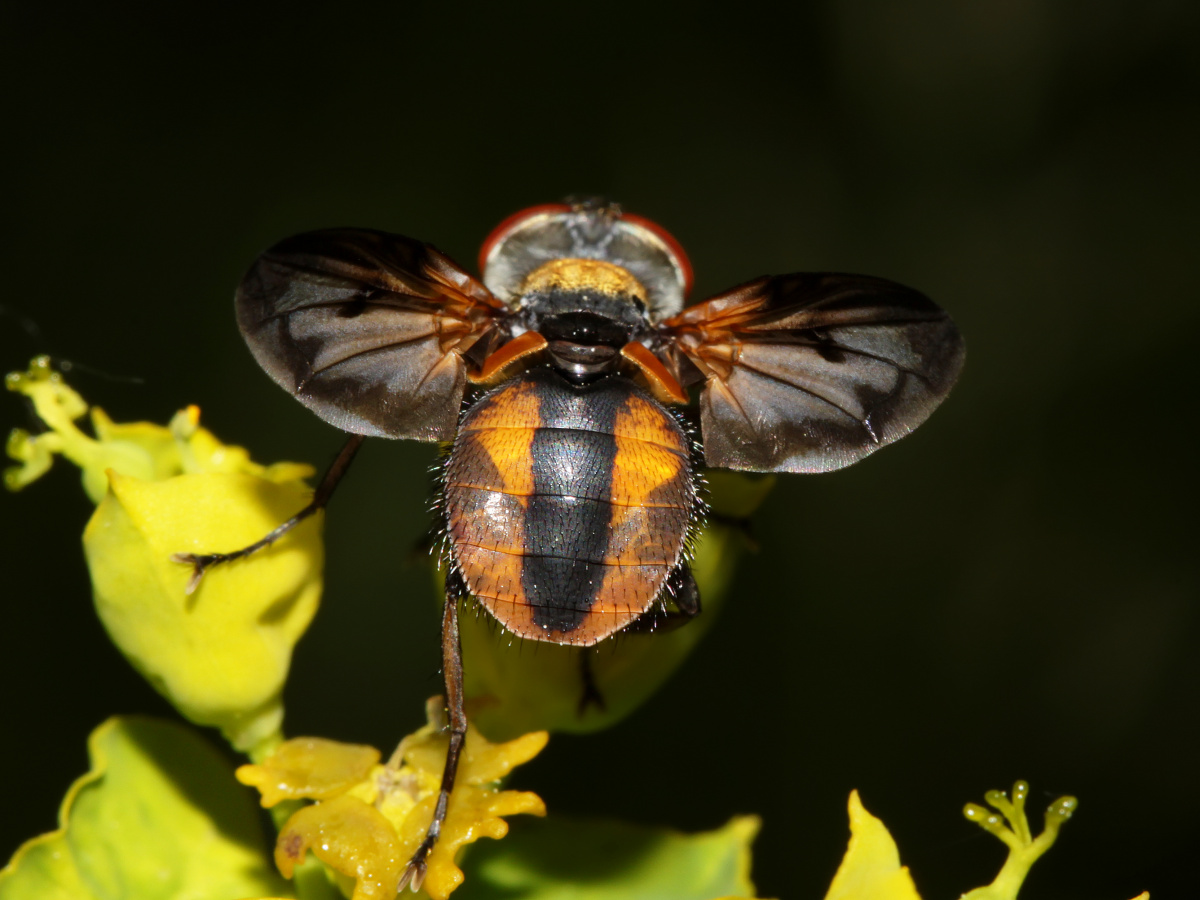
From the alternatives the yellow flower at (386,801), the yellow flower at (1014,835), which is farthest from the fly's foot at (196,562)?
the yellow flower at (1014,835)

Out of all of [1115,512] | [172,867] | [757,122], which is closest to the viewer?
[172,867]

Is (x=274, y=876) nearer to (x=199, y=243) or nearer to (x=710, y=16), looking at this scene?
(x=199, y=243)

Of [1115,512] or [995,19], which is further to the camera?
[995,19]

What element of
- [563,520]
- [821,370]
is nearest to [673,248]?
[821,370]

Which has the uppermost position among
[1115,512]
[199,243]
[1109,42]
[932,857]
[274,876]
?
[1109,42]

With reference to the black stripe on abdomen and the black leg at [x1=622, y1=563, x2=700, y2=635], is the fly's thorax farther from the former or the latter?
the black leg at [x1=622, y1=563, x2=700, y2=635]

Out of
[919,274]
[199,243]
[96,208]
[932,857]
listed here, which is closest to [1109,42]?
[919,274]

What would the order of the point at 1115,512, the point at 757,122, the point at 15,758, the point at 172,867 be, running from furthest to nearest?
1. the point at 757,122
2. the point at 1115,512
3. the point at 15,758
4. the point at 172,867

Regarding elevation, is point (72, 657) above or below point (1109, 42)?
below
